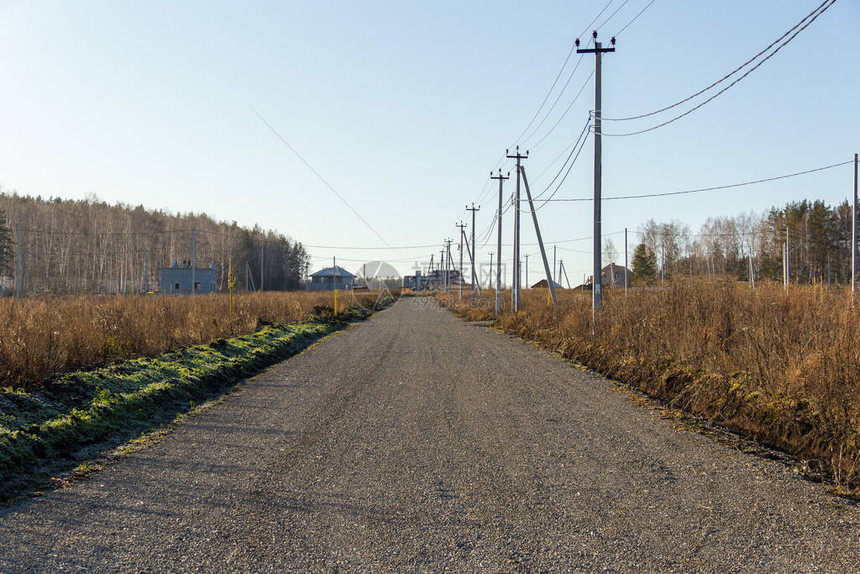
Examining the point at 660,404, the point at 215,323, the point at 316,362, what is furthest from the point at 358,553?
the point at 215,323

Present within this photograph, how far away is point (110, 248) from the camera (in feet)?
277

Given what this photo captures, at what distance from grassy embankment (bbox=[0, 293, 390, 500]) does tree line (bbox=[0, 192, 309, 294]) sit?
46611 mm

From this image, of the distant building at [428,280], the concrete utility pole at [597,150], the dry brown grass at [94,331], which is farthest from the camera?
the distant building at [428,280]

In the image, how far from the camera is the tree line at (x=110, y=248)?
7012cm

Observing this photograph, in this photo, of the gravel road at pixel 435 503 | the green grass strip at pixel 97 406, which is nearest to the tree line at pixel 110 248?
the green grass strip at pixel 97 406

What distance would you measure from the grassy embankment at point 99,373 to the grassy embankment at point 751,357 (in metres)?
6.86

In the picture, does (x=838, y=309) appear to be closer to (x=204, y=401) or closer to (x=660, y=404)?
(x=660, y=404)

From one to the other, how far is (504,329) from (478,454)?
18.5 metres

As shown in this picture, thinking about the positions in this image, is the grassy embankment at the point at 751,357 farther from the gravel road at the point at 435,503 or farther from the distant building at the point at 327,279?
the distant building at the point at 327,279

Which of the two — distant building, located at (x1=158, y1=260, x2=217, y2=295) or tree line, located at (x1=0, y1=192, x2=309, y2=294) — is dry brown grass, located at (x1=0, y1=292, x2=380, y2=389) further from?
distant building, located at (x1=158, y1=260, x2=217, y2=295)

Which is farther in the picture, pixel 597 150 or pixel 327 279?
pixel 327 279

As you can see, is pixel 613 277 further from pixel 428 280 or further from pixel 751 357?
pixel 428 280

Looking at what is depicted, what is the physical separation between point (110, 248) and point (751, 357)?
9046cm

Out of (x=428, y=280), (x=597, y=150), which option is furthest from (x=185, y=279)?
(x=428, y=280)
